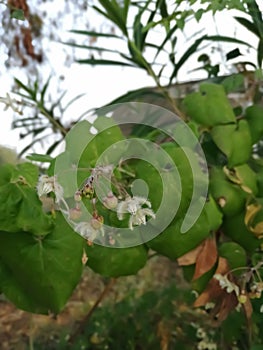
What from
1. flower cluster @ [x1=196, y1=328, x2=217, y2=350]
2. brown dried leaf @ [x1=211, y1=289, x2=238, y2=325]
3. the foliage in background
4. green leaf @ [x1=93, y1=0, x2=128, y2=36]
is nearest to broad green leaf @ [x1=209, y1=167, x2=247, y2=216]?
the foliage in background

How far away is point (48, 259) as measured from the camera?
650mm

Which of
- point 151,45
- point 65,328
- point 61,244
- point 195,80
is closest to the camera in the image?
point 61,244

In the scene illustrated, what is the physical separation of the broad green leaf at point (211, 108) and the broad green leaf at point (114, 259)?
23 cm

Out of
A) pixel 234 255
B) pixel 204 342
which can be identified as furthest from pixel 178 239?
pixel 204 342

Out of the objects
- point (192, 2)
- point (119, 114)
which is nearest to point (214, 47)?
point (119, 114)

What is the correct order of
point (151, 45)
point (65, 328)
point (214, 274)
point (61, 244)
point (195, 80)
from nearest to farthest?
point (61, 244) < point (214, 274) < point (151, 45) < point (195, 80) < point (65, 328)

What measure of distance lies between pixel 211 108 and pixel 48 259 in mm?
332

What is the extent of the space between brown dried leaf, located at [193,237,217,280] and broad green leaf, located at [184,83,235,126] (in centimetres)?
18

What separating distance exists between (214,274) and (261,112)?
250mm

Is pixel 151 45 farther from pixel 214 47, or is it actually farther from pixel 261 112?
pixel 261 112

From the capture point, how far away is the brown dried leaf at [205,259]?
30.0 inches

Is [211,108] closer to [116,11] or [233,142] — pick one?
[233,142]

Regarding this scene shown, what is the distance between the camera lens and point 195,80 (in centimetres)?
140

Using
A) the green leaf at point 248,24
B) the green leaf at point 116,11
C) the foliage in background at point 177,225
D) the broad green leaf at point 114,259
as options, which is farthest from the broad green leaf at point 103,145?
the green leaf at point 248,24
